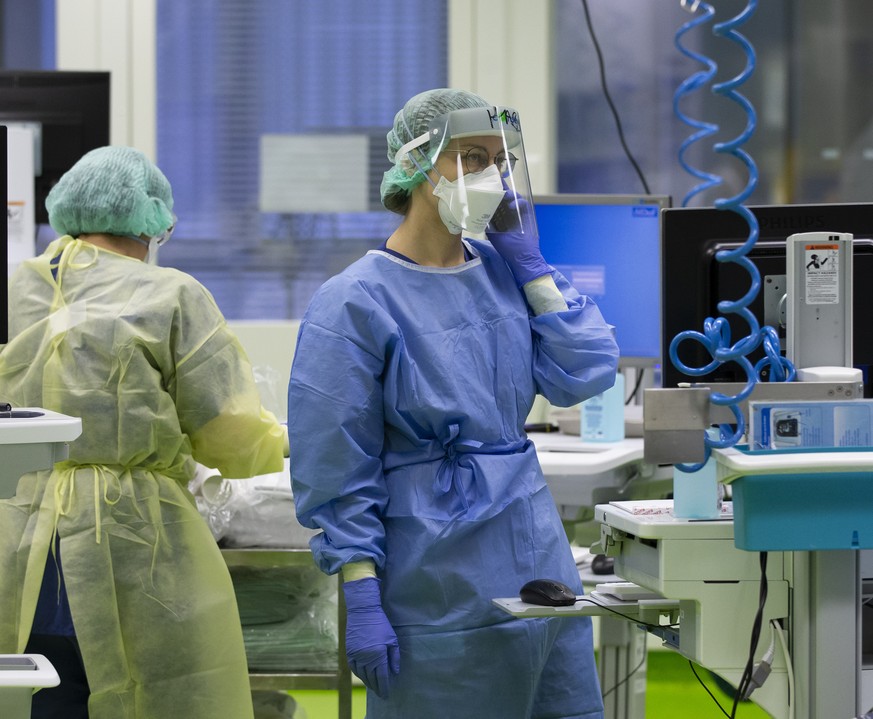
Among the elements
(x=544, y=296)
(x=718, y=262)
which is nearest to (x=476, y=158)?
(x=544, y=296)

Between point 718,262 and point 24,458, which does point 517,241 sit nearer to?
point 718,262

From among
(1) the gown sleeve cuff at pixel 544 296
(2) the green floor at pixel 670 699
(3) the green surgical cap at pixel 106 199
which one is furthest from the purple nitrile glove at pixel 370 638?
(2) the green floor at pixel 670 699

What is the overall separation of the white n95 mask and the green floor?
187 centimetres

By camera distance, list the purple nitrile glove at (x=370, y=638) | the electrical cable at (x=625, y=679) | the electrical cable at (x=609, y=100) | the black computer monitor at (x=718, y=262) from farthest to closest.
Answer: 1. the electrical cable at (x=609, y=100)
2. the electrical cable at (x=625, y=679)
3. the black computer monitor at (x=718, y=262)
4. the purple nitrile glove at (x=370, y=638)

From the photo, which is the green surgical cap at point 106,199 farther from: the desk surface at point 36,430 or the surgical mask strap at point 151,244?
the desk surface at point 36,430

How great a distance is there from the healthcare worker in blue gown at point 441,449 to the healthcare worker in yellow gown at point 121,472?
48cm

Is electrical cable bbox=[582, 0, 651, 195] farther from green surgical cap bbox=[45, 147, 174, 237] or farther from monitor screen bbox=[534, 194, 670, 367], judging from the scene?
green surgical cap bbox=[45, 147, 174, 237]

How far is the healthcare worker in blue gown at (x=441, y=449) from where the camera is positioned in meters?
1.74

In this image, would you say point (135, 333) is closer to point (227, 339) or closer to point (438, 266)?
point (227, 339)

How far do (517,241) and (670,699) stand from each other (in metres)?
2.04

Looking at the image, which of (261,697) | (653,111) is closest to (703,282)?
(261,697)

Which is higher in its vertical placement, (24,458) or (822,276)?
(822,276)

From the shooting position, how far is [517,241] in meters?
1.94

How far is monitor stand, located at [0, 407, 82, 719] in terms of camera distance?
61.2 inches
